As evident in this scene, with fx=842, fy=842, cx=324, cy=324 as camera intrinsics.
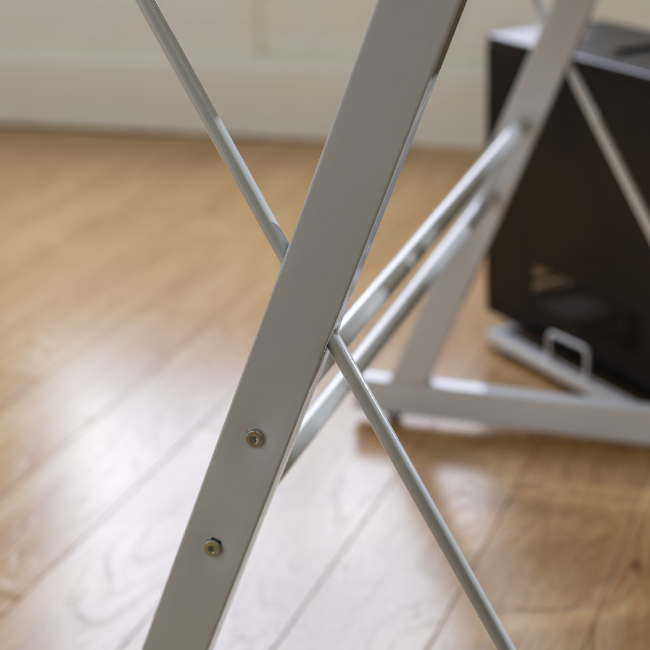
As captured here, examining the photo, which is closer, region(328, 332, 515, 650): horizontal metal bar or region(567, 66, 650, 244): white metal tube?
region(328, 332, 515, 650): horizontal metal bar

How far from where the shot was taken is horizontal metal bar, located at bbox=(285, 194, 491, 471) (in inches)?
25.9

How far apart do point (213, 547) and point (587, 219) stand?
34.9 inches

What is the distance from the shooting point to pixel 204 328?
4.83 ft

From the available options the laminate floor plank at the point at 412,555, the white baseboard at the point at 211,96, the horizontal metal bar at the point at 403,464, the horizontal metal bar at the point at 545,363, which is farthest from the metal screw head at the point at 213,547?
the white baseboard at the point at 211,96

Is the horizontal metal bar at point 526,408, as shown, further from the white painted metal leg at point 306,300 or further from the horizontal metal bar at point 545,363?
the white painted metal leg at point 306,300

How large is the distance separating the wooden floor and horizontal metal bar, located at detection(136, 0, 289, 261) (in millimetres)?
521

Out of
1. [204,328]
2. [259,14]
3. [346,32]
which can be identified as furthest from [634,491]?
[259,14]

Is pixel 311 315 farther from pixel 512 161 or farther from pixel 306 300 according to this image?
pixel 512 161

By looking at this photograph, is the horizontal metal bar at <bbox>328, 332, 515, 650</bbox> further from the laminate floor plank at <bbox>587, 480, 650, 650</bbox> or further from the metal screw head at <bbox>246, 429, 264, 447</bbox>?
the laminate floor plank at <bbox>587, 480, 650, 650</bbox>

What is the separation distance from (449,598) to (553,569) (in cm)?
12

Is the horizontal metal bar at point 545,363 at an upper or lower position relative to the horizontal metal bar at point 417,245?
upper

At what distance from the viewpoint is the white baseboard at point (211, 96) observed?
2.30m

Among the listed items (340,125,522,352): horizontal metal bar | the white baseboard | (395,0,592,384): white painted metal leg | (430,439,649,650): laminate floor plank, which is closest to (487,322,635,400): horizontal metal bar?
(430,439,649,650): laminate floor plank

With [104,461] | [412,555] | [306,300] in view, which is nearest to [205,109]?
[306,300]
